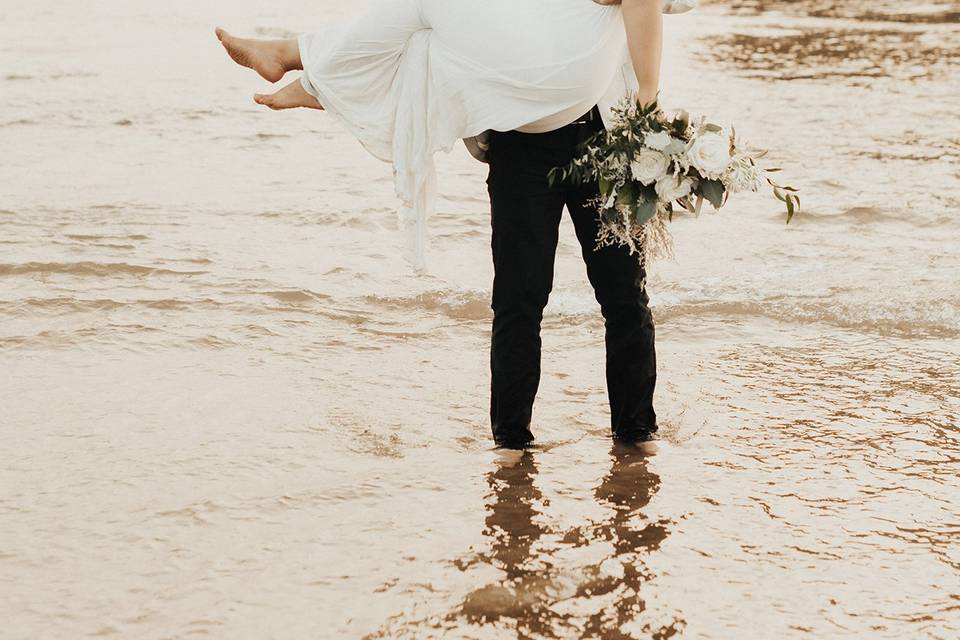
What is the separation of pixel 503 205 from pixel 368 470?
0.98 m

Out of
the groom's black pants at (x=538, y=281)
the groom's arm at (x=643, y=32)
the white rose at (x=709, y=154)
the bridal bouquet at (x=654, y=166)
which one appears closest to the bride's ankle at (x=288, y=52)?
the groom's black pants at (x=538, y=281)

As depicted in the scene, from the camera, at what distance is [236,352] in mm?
A: 5406

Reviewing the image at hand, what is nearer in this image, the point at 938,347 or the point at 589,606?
the point at 589,606

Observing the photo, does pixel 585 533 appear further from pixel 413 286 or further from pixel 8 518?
pixel 413 286

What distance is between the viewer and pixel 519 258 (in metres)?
4.06

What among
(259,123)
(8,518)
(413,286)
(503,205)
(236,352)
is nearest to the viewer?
(8,518)

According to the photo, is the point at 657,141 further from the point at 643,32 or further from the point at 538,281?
the point at 538,281

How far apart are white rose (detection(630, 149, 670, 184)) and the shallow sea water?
101 cm

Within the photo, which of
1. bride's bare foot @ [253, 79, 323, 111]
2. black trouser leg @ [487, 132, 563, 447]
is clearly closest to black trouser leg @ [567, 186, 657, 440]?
black trouser leg @ [487, 132, 563, 447]

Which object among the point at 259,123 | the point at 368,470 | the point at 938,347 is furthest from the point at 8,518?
the point at 259,123

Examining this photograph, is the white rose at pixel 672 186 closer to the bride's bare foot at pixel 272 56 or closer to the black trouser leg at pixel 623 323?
the black trouser leg at pixel 623 323

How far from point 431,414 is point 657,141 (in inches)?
59.0

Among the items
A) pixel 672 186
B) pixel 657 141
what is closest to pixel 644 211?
pixel 672 186

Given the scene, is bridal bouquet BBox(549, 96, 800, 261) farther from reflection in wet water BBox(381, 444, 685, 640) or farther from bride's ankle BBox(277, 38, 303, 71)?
Answer: bride's ankle BBox(277, 38, 303, 71)
